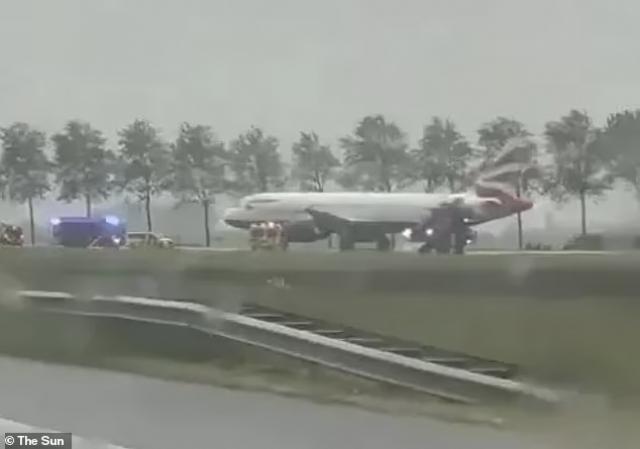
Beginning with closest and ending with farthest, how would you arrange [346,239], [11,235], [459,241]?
1. [346,239]
2. [459,241]
3. [11,235]

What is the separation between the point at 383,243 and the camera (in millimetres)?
4746

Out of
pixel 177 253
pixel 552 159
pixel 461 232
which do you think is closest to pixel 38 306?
pixel 177 253

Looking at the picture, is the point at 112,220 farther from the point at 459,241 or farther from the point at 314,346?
the point at 314,346

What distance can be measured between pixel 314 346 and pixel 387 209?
1596 millimetres

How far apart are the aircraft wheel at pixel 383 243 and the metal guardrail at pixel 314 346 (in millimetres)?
813

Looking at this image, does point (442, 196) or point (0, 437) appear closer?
point (0, 437)

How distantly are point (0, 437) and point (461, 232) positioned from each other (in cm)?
178

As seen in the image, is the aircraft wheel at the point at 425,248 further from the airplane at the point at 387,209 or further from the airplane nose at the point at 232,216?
the airplane nose at the point at 232,216

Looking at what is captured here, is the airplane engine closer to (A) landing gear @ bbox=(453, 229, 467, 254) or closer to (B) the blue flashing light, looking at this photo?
(A) landing gear @ bbox=(453, 229, 467, 254)

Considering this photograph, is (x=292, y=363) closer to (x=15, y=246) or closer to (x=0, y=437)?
(x=15, y=246)

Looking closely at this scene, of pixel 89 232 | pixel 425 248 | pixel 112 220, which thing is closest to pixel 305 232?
pixel 425 248

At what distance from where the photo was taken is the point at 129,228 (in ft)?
15.1

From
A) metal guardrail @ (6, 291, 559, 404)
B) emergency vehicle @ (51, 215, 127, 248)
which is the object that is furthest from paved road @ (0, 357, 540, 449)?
emergency vehicle @ (51, 215, 127, 248)

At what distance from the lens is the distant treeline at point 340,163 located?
4.34m
